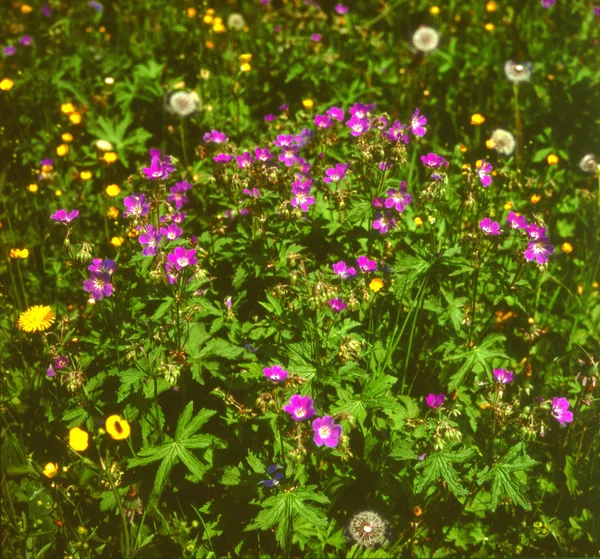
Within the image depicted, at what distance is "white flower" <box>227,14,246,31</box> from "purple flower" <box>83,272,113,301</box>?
406 cm

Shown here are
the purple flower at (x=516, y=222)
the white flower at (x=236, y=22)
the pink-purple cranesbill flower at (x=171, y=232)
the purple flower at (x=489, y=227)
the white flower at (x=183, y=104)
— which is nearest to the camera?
the pink-purple cranesbill flower at (x=171, y=232)

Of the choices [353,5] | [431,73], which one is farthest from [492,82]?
[353,5]

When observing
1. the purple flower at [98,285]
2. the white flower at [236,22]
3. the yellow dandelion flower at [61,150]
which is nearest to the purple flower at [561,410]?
the purple flower at [98,285]

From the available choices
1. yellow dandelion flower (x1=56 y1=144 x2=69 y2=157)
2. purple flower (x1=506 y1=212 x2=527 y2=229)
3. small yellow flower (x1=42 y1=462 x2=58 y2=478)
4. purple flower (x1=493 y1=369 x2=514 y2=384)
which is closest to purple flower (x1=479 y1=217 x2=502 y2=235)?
purple flower (x1=506 y1=212 x2=527 y2=229)

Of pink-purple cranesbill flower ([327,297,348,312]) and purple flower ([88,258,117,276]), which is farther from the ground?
pink-purple cranesbill flower ([327,297,348,312])

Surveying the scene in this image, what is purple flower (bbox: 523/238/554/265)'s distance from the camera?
2576 millimetres

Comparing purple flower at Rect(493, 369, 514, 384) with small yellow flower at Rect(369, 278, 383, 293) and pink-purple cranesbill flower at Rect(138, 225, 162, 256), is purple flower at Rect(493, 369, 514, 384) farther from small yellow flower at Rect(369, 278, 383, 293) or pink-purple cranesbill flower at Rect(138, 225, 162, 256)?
pink-purple cranesbill flower at Rect(138, 225, 162, 256)

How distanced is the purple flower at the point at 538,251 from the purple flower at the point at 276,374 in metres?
1.26

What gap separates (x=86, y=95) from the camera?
4895 millimetres

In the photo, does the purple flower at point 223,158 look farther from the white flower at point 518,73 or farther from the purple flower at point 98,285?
the white flower at point 518,73

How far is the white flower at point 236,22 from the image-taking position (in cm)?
581

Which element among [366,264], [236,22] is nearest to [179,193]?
[366,264]

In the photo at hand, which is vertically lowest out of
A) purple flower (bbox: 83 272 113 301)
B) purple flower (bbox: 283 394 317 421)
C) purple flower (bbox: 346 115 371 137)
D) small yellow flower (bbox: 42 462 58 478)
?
small yellow flower (bbox: 42 462 58 478)

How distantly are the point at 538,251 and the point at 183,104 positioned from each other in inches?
125
